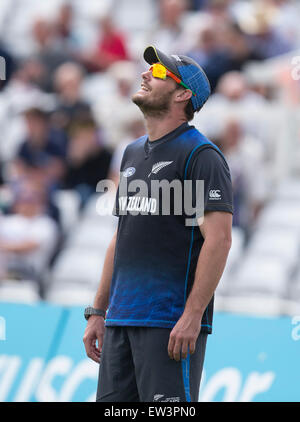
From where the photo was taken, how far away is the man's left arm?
Result: 3336 mm

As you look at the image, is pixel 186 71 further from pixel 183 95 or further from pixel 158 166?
pixel 158 166

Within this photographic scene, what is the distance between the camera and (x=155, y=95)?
3.65 meters

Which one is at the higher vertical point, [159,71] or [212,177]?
[159,71]

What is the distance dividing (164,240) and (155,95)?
647 mm

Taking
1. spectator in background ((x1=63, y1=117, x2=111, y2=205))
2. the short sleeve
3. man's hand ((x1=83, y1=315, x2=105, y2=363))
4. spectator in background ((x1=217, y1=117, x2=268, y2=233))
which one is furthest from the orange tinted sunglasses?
spectator in background ((x1=63, y1=117, x2=111, y2=205))

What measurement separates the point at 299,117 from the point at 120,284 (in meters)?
5.03

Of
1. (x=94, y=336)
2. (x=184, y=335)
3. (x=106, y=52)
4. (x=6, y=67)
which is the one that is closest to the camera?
(x=184, y=335)

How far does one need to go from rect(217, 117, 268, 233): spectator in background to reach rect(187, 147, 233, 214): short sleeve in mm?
4103

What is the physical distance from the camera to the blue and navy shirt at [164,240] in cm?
346

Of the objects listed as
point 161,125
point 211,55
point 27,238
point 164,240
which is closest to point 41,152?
point 27,238

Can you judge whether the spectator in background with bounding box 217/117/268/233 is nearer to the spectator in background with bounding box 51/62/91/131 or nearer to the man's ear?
the spectator in background with bounding box 51/62/91/131

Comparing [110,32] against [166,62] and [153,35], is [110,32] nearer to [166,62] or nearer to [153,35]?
[153,35]

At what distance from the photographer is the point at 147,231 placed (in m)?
3.54

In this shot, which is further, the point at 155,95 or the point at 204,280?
the point at 155,95
